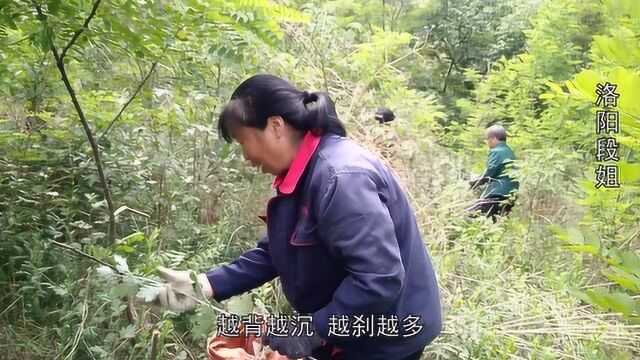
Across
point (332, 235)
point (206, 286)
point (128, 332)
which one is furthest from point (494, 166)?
point (332, 235)

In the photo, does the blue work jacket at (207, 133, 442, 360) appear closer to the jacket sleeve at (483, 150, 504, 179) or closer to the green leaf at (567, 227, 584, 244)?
the green leaf at (567, 227, 584, 244)

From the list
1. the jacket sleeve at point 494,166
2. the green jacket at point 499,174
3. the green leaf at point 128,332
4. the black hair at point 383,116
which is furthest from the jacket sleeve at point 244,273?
the jacket sleeve at point 494,166

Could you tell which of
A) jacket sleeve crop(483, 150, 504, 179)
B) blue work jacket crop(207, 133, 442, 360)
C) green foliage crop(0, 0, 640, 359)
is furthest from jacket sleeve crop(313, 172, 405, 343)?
jacket sleeve crop(483, 150, 504, 179)

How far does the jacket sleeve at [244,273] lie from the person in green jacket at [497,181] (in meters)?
3.64

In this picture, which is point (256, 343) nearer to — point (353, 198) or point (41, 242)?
point (353, 198)

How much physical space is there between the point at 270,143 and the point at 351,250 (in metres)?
0.42

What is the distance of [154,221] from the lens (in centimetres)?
363

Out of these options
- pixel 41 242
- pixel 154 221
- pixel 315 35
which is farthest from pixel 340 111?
pixel 41 242

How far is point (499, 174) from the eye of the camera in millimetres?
6527

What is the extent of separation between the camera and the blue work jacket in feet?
5.49

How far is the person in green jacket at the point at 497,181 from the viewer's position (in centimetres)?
589

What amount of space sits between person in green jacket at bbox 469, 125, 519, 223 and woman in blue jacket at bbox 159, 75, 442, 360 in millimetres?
3802

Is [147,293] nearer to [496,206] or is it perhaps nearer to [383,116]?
[383,116]

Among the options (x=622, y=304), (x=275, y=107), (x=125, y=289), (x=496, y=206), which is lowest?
(x=496, y=206)
